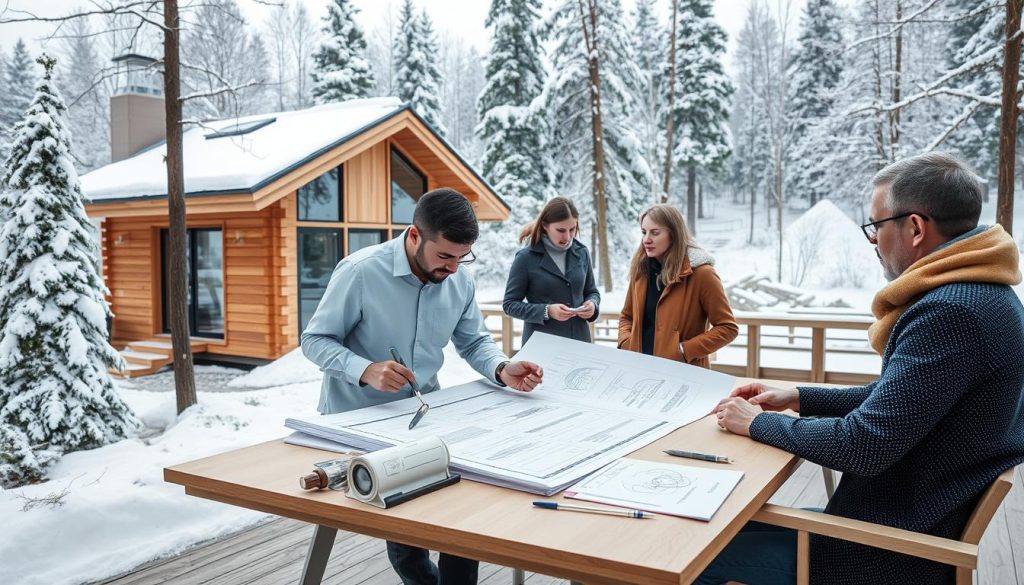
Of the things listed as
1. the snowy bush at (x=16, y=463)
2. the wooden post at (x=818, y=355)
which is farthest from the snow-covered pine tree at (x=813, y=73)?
the snowy bush at (x=16, y=463)

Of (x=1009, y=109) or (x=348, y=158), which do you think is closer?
(x=1009, y=109)

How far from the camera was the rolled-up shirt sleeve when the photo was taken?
6.17ft

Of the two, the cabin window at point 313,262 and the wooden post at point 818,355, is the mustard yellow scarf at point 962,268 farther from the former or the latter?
the cabin window at point 313,262

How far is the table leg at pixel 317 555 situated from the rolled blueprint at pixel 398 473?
1.69 ft

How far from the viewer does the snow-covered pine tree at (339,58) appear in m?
19.7

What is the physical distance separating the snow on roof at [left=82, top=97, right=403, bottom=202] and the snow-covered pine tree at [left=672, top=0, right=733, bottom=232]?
10.9 metres

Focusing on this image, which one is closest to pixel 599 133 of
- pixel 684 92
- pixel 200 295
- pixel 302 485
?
pixel 684 92

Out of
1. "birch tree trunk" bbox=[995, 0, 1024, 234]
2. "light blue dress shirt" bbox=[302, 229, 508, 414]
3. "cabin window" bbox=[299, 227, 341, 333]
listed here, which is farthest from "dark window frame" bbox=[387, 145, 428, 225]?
"light blue dress shirt" bbox=[302, 229, 508, 414]

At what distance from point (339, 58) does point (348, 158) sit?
1170 cm

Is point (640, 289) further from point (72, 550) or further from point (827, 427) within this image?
point (72, 550)

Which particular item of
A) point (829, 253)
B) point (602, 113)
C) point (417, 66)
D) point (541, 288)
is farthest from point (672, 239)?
point (417, 66)

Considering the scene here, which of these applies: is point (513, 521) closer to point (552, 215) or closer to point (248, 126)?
point (552, 215)

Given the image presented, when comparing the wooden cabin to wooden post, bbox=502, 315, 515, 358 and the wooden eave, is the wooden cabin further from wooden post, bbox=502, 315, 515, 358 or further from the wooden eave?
wooden post, bbox=502, 315, 515, 358

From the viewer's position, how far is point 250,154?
963 cm
